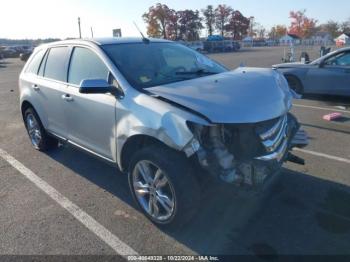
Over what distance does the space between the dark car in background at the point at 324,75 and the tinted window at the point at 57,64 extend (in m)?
6.80

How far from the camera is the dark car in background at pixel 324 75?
8914 millimetres

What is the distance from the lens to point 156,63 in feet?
13.9

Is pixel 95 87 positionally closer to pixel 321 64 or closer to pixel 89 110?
pixel 89 110

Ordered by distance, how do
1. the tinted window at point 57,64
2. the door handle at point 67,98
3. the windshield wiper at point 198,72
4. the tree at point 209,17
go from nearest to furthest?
the windshield wiper at point 198,72, the door handle at point 67,98, the tinted window at point 57,64, the tree at point 209,17

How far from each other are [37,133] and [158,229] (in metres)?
3.32

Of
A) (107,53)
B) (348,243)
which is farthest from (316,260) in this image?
(107,53)

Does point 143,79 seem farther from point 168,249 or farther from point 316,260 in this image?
point 316,260

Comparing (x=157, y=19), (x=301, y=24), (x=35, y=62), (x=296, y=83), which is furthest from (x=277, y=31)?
(x=35, y=62)

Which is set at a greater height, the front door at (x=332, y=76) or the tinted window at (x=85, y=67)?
the tinted window at (x=85, y=67)

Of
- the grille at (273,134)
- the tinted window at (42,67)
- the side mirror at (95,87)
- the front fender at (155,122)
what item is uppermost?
the tinted window at (42,67)

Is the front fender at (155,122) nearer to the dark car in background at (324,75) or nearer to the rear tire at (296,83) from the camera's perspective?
the dark car in background at (324,75)

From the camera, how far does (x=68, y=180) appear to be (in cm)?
480

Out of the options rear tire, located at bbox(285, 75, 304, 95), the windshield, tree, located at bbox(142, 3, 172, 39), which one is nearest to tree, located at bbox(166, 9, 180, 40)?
tree, located at bbox(142, 3, 172, 39)

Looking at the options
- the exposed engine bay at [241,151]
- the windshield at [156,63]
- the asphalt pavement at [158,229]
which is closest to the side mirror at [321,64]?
the asphalt pavement at [158,229]
